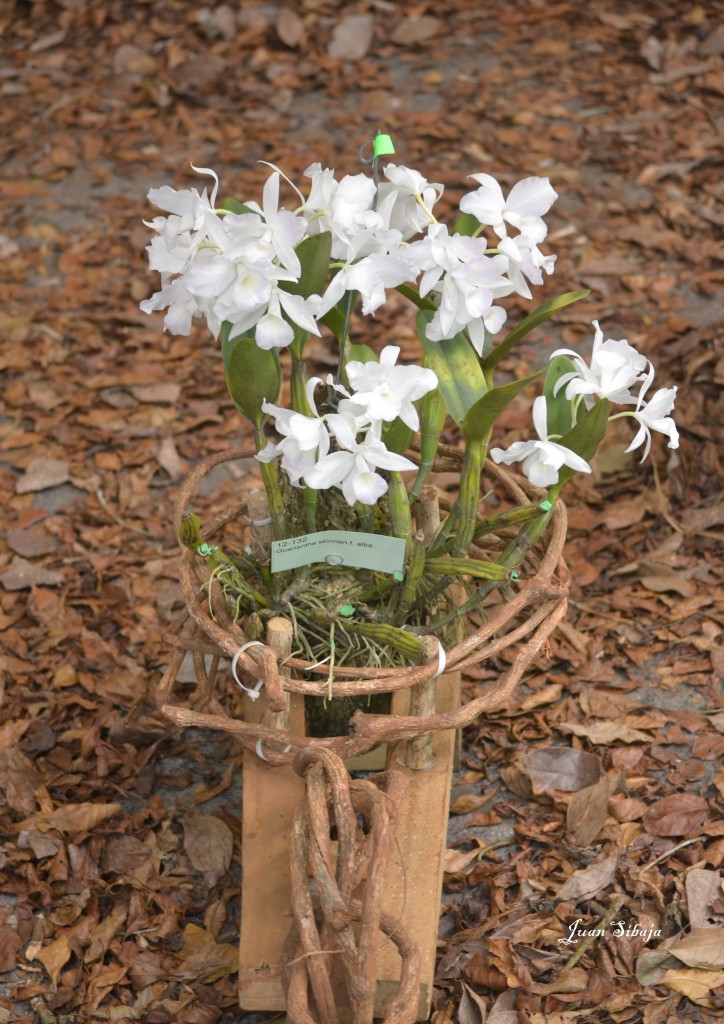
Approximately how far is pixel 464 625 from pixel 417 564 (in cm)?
19

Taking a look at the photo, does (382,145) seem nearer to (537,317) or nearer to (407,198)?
(407,198)

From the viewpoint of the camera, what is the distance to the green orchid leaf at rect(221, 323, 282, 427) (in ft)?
4.28

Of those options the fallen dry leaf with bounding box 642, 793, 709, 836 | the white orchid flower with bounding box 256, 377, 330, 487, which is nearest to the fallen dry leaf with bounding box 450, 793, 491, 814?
the fallen dry leaf with bounding box 642, 793, 709, 836

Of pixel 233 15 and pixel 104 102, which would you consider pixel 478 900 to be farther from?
pixel 233 15

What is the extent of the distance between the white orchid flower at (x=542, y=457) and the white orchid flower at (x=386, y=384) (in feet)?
0.41

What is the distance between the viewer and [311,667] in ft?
4.33

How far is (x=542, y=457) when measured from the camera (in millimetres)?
1279

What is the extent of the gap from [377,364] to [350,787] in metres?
0.49

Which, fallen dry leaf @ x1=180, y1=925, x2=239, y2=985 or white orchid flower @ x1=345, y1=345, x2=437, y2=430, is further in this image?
fallen dry leaf @ x1=180, y1=925, x2=239, y2=985

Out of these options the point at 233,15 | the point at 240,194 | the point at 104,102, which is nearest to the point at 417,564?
the point at 240,194

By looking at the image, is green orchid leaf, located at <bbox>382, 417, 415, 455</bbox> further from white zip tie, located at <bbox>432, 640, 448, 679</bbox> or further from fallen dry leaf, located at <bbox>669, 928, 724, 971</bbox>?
fallen dry leaf, located at <bbox>669, 928, 724, 971</bbox>

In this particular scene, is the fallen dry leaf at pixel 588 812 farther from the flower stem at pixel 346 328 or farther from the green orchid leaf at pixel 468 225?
the green orchid leaf at pixel 468 225

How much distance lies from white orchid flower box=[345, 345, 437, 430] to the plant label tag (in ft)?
0.63

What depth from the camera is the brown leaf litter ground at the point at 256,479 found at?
1531 millimetres
